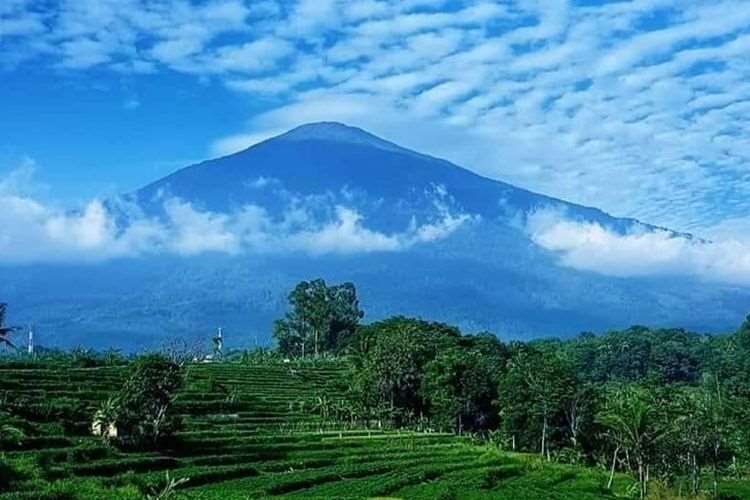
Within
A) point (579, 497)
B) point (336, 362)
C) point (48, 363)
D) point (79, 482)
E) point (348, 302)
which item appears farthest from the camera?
point (348, 302)

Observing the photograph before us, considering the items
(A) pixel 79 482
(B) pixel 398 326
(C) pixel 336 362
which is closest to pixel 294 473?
(A) pixel 79 482

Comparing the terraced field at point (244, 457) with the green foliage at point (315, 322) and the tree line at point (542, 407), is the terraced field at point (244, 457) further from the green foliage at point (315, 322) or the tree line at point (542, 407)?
the green foliage at point (315, 322)

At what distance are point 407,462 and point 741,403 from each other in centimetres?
3231

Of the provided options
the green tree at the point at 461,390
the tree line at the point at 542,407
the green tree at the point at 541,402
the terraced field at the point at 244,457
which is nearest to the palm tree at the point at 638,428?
the tree line at the point at 542,407

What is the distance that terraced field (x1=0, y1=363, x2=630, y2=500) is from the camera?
41344mm

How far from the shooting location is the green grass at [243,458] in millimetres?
40875

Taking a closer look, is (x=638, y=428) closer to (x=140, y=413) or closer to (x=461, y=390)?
(x=461, y=390)

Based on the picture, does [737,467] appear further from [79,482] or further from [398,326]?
[79,482]

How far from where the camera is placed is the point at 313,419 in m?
70.4

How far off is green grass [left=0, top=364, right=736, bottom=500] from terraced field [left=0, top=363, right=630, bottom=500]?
8 cm

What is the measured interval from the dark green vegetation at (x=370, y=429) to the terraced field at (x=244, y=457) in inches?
5.7

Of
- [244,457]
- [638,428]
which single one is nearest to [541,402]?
[638,428]

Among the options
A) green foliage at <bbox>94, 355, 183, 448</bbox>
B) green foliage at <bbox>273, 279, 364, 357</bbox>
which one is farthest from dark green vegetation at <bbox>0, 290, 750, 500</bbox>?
green foliage at <bbox>273, 279, 364, 357</bbox>

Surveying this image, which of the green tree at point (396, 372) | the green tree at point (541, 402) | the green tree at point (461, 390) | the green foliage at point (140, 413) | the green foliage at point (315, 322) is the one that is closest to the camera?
the green foliage at point (140, 413)
